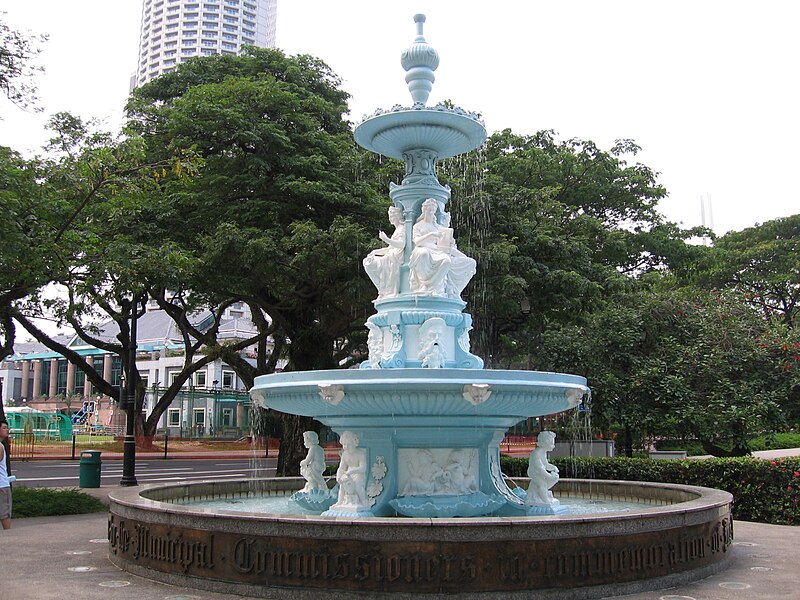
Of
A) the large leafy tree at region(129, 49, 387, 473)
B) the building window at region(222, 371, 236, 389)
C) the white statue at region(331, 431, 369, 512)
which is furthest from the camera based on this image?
the building window at region(222, 371, 236, 389)

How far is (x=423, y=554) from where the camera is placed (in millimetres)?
7008

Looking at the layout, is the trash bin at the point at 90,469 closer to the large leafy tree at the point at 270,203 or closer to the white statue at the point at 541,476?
the large leafy tree at the point at 270,203

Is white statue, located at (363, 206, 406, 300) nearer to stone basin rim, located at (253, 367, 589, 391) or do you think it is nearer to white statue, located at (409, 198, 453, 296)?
white statue, located at (409, 198, 453, 296)

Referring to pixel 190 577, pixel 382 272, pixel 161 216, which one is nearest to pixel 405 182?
pixel 382 272

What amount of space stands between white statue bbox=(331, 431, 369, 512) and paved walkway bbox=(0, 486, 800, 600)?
2371 mm

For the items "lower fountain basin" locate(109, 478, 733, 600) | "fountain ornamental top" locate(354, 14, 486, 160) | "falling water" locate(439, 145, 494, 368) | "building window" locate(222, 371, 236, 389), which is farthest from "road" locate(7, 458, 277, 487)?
"building window" locate(222, 371, 236, 389)

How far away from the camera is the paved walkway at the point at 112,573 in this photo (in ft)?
24.0

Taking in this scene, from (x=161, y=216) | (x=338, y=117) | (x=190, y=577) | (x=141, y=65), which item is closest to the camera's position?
(x=190, y=577)

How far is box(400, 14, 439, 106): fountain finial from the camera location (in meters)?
11.5

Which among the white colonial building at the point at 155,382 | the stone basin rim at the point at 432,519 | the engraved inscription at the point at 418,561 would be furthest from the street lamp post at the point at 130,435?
the white colonial building at the point at 155,382

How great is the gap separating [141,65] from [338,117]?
154 metres

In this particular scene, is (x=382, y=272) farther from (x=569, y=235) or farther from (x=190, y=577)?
(x=569, y=235)

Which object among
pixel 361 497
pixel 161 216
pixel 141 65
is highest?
pixel 141 65

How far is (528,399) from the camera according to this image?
9070 mm
